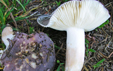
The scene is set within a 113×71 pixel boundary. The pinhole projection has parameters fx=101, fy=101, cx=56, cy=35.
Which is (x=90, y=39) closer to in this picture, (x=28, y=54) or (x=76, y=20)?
(x=76, y=20)

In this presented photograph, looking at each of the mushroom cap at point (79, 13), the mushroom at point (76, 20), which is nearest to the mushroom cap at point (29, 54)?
the mushroom at point (76, 20)

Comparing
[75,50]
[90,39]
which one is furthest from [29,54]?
[90,39]

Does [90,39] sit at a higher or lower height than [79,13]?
lower

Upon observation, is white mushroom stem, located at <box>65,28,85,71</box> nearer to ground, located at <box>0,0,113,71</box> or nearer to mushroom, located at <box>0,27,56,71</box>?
ground, located at <box>0,0,113,71</box>

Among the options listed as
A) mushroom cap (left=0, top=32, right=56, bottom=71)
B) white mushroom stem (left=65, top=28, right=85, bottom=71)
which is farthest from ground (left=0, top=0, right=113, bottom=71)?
mushroom cap (left=0, top=32, right=56, bottom=71)

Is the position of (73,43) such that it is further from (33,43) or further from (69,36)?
(33,43)

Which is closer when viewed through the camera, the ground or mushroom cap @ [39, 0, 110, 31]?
mushroom cap @ [39, 0, 110, 31]

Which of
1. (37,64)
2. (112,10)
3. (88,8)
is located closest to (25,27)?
(37,64)
